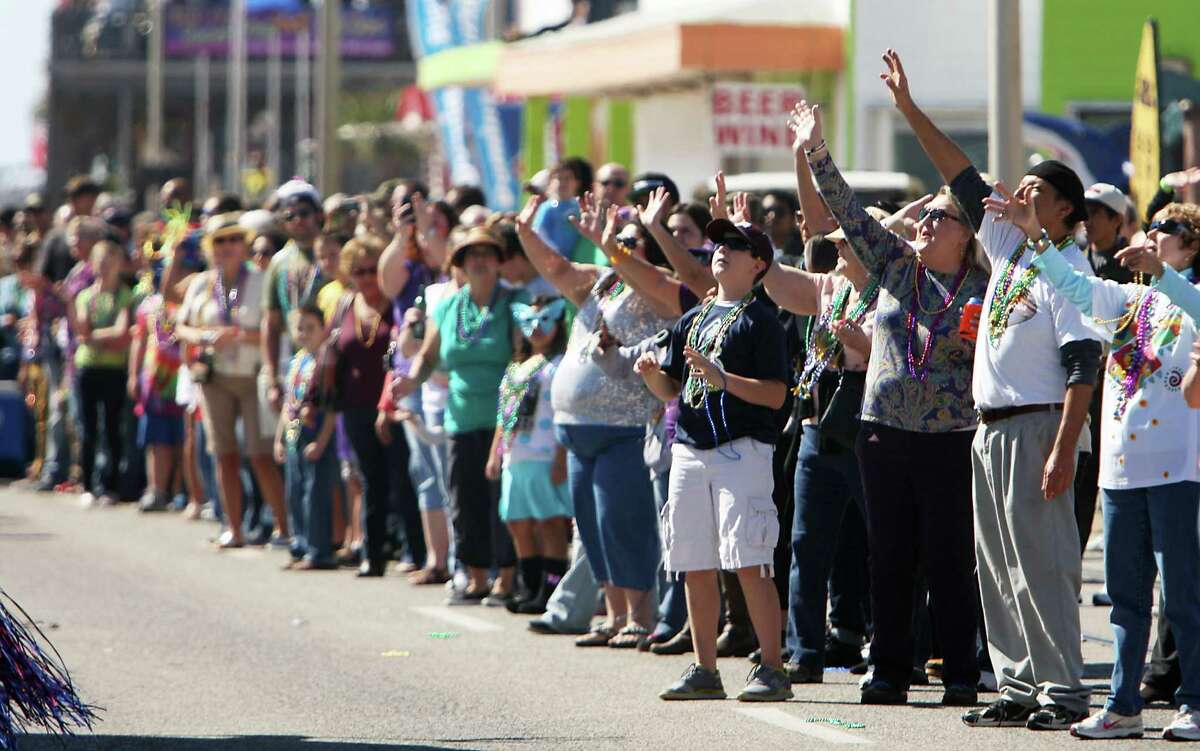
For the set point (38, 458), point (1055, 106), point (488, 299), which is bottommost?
point (38, 458)

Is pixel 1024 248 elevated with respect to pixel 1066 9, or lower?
lower

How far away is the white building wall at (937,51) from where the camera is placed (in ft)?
74.1

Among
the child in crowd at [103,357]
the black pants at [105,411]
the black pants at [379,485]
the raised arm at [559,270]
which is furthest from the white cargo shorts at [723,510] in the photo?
the black pants at [105,411]

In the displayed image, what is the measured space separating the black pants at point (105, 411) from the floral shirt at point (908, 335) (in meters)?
11.3

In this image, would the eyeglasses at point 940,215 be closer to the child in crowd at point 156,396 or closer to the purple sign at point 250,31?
the child in crowd at point 156,396

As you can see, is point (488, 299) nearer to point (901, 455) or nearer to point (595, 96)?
point (901, 455)

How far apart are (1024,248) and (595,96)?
69.2 ft

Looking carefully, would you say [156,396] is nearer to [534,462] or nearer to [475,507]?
[475,507]

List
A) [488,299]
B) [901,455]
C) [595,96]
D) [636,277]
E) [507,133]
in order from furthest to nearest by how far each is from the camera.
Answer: [507,133], [595,96], [488,299], [636,277], [901,455]

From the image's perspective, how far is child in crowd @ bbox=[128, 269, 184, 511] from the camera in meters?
18.2

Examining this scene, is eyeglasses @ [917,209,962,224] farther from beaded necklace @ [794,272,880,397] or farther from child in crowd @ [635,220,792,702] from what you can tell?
child in crowd @ [635,220,792,702]

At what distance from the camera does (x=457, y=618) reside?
12.3 meters

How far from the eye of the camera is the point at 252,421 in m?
16.0

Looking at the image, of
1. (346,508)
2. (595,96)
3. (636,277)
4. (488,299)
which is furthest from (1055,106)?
(636,277)
